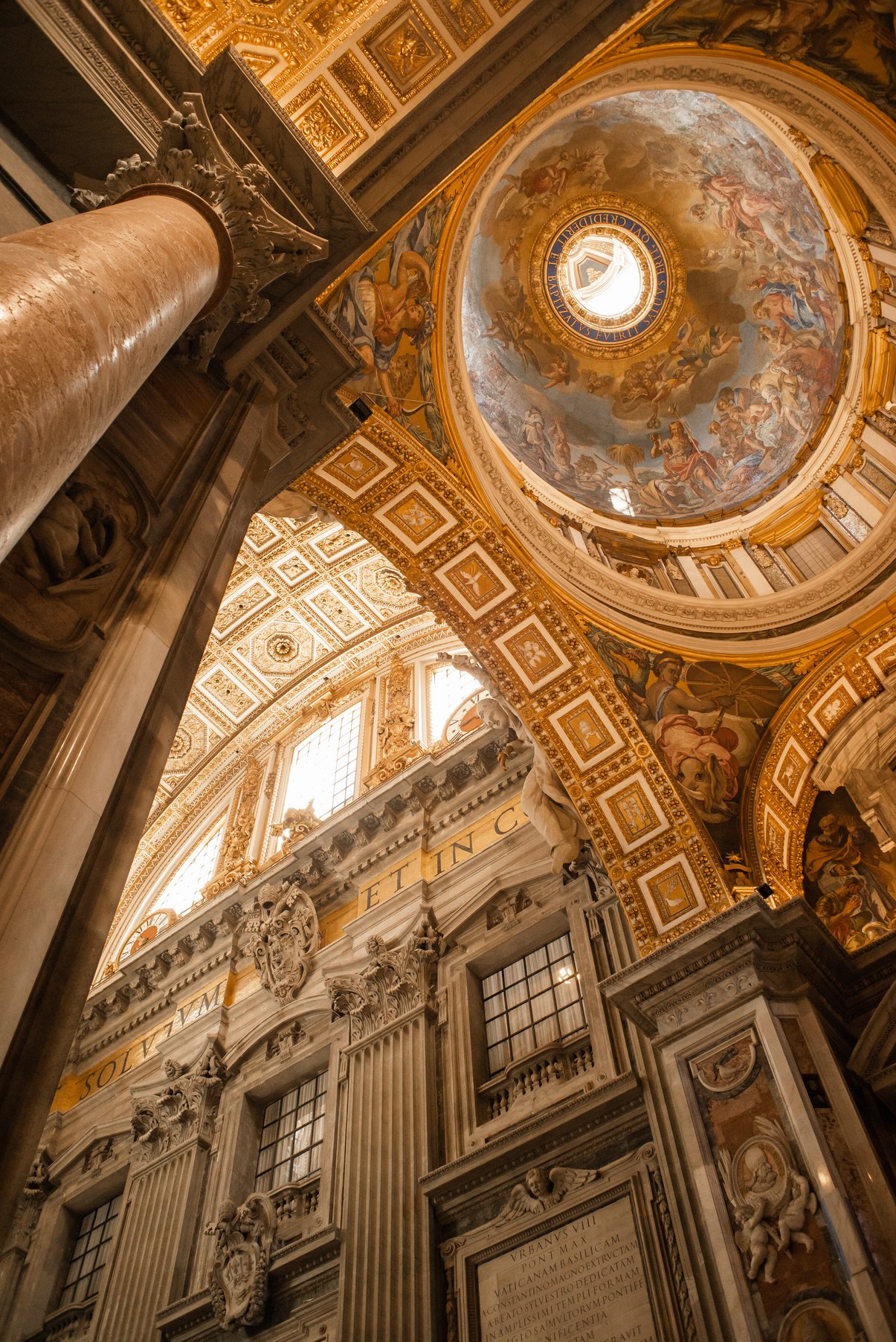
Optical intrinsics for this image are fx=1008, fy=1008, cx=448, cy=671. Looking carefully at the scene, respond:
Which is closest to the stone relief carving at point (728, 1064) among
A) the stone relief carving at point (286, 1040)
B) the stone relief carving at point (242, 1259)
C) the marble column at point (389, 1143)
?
the marble column at point (389, 1143)

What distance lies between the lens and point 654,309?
14797 mm

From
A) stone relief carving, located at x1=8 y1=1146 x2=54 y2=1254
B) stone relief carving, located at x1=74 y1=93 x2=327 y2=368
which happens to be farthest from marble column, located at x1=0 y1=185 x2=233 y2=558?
stone relief carving, located at x1=8 y1=1146 x2=54 y2=1254

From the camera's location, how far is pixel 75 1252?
46.2ft

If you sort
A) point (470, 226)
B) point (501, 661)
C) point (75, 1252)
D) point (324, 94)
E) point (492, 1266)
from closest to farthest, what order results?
point (324, 94) < point (492, 1266) < point (470, 226) < point (501, 661) < point (75, 1252)

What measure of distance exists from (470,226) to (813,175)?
4181 mm

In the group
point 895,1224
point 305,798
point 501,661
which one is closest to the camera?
point 895,1224

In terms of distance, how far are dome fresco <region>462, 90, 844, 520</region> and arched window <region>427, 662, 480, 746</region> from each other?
411 centimetres

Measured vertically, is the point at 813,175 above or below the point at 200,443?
above

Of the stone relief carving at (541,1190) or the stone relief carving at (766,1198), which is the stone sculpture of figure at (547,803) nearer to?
the stone relief carving at (541,1190)

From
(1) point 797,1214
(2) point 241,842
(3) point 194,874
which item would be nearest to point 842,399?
(1) point 797,1214

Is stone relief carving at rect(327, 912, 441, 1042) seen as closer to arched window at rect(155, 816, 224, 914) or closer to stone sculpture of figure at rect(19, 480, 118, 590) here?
arched window at rect(155, 816, 224, 914)

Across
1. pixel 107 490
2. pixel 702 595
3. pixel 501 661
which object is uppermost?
pixel 702 595

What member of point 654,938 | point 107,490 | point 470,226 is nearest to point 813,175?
point 470,226

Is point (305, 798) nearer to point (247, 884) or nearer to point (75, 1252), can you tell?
point (247, 884)
